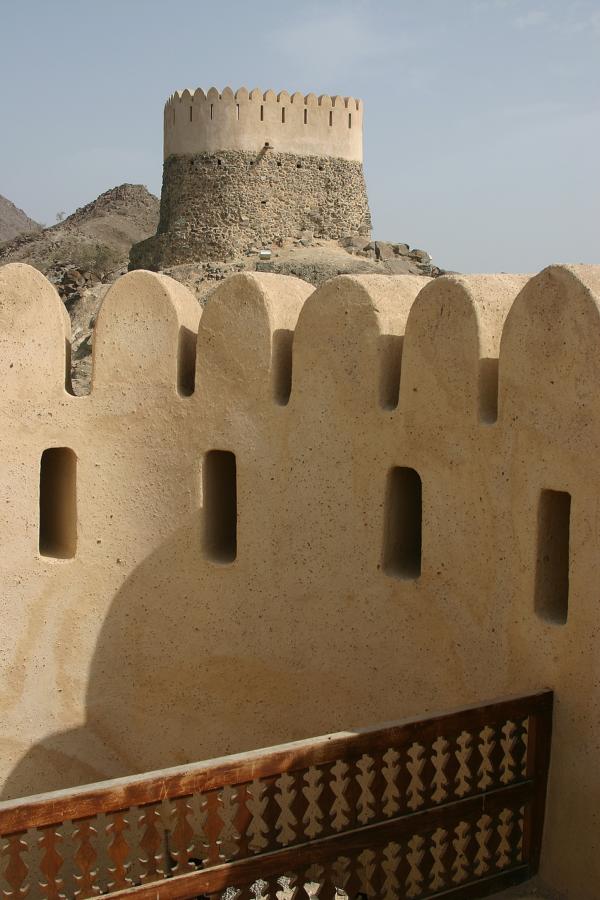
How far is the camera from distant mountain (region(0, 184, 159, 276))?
45031 mm

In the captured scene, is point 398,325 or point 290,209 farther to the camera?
point 290,209

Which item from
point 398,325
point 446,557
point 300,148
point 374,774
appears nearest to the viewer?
point 374,774

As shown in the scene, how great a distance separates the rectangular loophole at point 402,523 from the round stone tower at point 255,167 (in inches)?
1080

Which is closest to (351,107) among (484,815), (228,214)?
(228,214)

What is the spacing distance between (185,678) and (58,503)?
5.50ft

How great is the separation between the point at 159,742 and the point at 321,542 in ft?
6.99

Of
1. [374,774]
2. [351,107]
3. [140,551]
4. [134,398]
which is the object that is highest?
[351,107]

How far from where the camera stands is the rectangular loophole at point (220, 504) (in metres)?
8.27

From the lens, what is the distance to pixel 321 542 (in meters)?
7.55

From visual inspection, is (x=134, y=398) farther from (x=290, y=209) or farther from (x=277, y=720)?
(x=290, y=209)

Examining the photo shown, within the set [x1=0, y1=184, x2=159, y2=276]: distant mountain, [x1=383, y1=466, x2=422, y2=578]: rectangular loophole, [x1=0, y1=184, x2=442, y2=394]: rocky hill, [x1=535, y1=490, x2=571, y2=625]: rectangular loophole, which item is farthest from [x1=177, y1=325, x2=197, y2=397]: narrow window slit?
[x1=0, y1=184, x2=159, y2=276]: distant mountain

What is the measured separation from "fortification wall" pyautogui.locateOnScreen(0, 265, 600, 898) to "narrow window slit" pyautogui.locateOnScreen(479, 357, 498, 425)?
0.02 metres

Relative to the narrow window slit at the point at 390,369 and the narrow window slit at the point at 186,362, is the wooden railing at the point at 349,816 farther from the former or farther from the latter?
the narrow window slit at the point at 186,362

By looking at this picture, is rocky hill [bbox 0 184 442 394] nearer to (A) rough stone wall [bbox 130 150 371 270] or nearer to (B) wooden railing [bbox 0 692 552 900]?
(A) rough stone wall [bbox 130 150 371 270]
